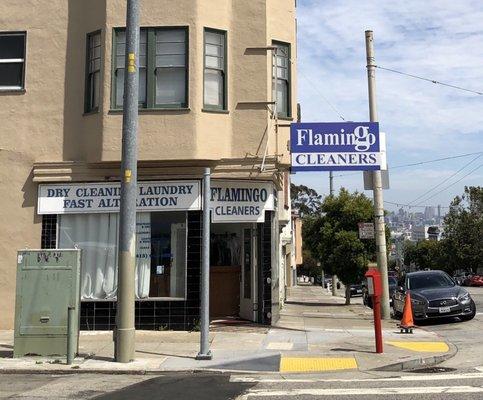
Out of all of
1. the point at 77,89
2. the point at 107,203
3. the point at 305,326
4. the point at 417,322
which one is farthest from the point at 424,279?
the point at 77,89

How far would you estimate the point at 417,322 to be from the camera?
16.4m

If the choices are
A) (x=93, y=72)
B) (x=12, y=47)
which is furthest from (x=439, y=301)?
(x=12, y=47)

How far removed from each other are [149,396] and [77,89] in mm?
8818

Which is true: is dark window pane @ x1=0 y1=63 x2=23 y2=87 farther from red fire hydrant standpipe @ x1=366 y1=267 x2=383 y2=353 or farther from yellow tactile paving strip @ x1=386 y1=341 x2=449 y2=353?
yellow tactile paving strip @ x1=386 y1=341 x2=449 y2=353

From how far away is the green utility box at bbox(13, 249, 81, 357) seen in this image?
33.3ft

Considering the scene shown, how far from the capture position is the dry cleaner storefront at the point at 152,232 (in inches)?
537

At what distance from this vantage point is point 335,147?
13.5 meters

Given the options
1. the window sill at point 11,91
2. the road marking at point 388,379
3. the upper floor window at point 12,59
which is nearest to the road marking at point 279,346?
the road marking at point 388,379

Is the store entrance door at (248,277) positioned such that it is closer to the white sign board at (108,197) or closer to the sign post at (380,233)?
the white sign board at (108,197)

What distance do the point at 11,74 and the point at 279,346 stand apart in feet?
29.9

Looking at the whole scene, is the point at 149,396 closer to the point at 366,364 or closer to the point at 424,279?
the point at 366,364

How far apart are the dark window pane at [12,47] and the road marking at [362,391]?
418 inches

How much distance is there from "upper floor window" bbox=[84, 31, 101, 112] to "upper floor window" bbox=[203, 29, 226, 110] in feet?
8.29

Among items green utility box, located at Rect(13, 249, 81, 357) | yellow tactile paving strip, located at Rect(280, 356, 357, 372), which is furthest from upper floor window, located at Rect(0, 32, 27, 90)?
yellow tactile paving strip, located at Rect(280, 356, 357, 372)
